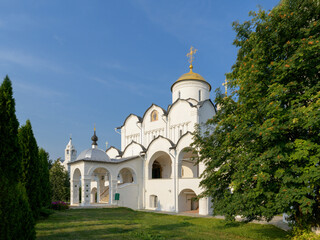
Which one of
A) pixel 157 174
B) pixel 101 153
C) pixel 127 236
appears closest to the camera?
pixel 127 236

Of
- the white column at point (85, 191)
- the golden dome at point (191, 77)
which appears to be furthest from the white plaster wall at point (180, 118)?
the white column at point (85, 191)

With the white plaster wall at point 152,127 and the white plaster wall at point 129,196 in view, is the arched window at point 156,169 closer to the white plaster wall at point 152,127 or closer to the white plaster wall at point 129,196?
the white plaster wall at point 152,127

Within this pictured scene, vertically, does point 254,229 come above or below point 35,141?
below

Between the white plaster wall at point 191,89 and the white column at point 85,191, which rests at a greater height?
the white plaster wall at point 191,89

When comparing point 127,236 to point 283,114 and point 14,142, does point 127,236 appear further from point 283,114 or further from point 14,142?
point 283,114

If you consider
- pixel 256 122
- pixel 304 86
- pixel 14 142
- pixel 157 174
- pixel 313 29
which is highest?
pixel 313 29

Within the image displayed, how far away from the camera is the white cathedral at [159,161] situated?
18391 millimetres

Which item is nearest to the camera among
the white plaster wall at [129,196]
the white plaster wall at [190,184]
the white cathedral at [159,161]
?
the white plaster wall at [190,184]

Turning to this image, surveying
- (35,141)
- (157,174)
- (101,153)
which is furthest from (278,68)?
(157,174)

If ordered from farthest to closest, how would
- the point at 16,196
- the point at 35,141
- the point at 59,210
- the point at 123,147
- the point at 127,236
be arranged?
the point at 123,147
the point at 59,210
the point at 35,141
the point at 127,236
the point at 16,196

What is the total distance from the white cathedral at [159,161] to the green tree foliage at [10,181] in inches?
484

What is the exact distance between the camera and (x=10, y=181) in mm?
5629

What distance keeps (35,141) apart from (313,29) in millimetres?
10885

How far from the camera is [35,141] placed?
10742 mm
